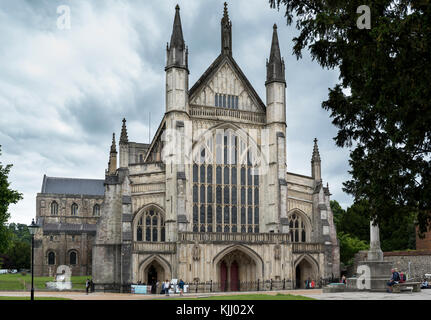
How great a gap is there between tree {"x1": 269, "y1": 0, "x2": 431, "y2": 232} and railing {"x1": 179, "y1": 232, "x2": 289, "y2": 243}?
21.5m

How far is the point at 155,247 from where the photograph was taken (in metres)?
40.7

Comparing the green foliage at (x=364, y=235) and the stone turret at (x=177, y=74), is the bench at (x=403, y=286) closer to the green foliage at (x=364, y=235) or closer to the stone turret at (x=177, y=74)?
the stone turret at (x=177, y=74)

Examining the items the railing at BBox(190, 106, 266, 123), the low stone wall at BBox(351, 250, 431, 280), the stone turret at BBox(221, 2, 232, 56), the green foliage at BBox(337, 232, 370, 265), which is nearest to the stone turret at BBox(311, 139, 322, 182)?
the railing at BBox(190, 106, 266, 123)

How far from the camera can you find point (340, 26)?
49.5 ft

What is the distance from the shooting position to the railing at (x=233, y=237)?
40156 millimetres

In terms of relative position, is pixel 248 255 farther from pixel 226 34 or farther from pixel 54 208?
pixel 54 208

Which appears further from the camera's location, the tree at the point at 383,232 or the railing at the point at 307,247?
the tree at the point at 383,232

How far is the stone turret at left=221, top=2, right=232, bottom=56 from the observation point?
4745 centimetres

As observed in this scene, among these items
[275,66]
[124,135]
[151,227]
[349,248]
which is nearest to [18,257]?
[151,227]

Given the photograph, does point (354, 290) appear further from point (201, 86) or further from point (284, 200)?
point (201, 86)

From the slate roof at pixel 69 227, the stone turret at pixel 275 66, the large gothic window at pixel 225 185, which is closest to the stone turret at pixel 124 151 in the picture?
the large gothic window at pixel 225 185

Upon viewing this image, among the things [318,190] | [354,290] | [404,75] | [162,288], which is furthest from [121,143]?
[404,75]

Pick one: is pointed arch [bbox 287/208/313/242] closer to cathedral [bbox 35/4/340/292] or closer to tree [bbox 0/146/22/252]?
cathedral [bbox 35/4/340/292]

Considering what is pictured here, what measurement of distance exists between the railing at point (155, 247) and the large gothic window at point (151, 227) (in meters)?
2.45
